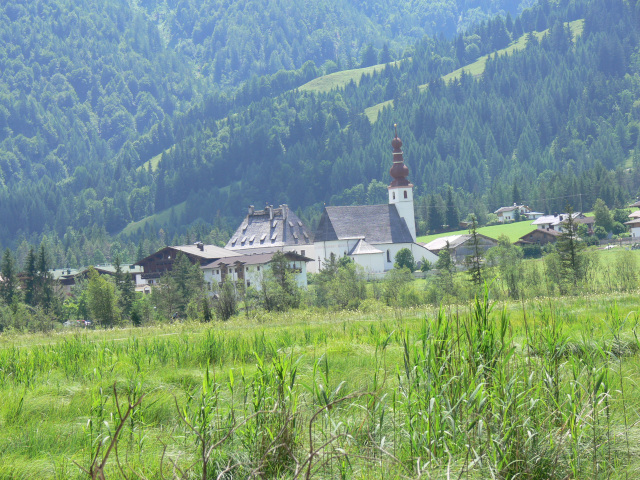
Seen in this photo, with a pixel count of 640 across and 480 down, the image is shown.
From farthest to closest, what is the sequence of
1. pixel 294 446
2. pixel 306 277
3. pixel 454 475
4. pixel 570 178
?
pixel 570 178, pixel 306 277, pixel 294 446, pixel 454 475

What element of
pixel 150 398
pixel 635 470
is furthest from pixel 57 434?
pixel 635 470

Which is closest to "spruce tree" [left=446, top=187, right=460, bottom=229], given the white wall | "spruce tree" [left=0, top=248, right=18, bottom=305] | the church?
the church

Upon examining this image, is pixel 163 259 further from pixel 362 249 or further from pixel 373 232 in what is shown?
pixel 373 232

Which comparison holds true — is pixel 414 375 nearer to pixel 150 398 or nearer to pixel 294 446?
pixel 294 446

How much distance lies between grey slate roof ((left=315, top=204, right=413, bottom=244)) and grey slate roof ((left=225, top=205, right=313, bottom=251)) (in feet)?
54.0

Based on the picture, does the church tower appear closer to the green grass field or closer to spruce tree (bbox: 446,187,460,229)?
the green grass field

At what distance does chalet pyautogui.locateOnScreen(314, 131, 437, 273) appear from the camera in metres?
113

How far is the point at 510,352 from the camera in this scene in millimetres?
7332

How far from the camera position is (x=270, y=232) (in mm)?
140000

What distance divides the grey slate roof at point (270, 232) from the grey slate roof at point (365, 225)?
1645cm

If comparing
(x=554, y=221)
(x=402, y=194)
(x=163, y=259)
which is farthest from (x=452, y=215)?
(x=163, y=259)

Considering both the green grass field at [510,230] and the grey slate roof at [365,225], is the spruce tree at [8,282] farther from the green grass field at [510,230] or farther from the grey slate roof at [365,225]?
the green grass field at [510,230]

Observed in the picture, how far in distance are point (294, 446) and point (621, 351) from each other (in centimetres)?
567

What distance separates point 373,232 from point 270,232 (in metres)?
27.8
